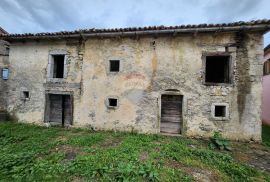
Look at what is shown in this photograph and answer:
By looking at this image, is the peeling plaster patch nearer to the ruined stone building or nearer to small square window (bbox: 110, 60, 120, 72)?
the ruined stone building

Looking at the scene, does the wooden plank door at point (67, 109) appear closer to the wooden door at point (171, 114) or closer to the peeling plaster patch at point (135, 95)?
the peeling plaster patch at point (135, 95)

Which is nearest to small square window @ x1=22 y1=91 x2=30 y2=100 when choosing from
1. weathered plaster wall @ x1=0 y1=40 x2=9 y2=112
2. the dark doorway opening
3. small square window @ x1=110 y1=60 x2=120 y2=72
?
the dark doorway opening

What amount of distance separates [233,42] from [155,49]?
3.19 m

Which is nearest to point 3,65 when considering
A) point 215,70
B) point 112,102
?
point 112,102

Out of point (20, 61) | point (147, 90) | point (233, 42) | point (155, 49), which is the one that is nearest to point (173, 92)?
point (147, 90)

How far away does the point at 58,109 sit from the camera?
9195 millimetres

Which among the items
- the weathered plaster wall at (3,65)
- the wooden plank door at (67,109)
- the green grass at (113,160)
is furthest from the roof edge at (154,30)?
the green grass at (113,160)

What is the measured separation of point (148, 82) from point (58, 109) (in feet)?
16.5

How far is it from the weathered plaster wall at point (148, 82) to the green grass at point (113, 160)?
121 cm

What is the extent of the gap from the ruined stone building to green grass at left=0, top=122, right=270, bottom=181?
1.22 m

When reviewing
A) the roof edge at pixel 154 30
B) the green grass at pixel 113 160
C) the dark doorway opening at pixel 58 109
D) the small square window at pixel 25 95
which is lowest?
the green grass at pixel 113 160

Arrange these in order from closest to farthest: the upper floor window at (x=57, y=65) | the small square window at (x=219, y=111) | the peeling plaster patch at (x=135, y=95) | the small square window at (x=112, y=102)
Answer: the small square window at (x=219, y=111) → the peeling plaster patch at (x=135, y=95) → the small square window at (x=112, y=102) → the upper floor window at (x=57, y=65)

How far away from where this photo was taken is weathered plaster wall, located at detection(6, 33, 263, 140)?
701 cm

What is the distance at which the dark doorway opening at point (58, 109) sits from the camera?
29.7 feet
